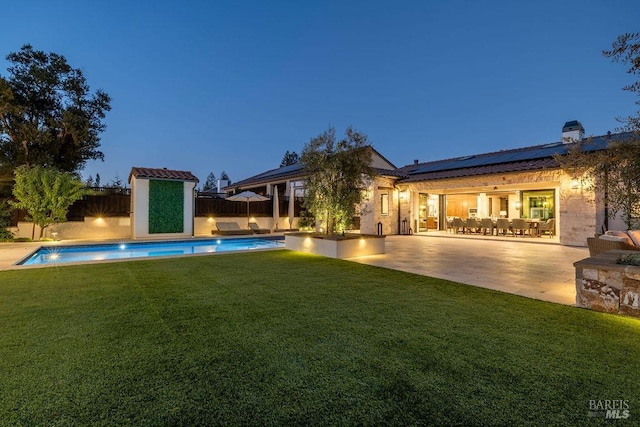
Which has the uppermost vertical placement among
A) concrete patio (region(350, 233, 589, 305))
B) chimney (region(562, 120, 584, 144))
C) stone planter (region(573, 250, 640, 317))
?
chimney (region(562, 120, 584, 144))

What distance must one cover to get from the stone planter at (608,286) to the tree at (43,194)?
1614 cm

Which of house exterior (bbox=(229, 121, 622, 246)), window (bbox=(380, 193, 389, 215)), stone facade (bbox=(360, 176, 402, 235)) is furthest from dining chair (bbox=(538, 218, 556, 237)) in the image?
window (bbox=(380, 193, 389, 215))

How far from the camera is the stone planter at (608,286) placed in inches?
152

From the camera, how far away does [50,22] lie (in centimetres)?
2292

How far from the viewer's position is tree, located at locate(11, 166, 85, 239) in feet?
39.1

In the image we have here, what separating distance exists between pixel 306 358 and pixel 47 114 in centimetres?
2039

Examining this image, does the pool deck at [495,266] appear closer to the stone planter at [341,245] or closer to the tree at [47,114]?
the stone planter at [341,245]

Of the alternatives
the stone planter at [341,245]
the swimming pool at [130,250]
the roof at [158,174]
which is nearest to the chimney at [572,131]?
the stone planter at [341,245]

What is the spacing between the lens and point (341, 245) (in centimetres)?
898

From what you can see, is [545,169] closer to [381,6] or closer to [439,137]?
[381,6]

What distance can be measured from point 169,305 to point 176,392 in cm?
235

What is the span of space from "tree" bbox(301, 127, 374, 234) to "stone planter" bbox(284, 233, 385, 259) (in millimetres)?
→ 612

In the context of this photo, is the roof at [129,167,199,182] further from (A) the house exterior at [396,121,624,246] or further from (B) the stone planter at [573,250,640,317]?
(B) the stone planter at [573,250,640,317]

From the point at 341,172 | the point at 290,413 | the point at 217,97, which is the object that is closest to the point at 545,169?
the point at 341,172
